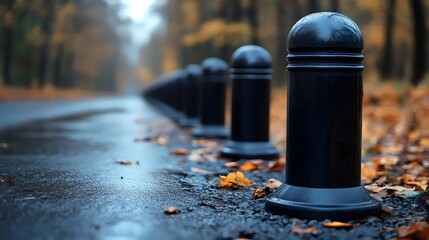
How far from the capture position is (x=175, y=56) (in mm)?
51438

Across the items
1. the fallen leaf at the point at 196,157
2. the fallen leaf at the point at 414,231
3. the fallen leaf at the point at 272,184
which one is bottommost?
the fallen leaf at the point at 196,157

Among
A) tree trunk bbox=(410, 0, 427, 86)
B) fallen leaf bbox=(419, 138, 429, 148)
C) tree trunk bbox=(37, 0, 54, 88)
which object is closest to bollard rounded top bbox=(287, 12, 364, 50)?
fallen leaf bbox=(419, 138, 429, 148)

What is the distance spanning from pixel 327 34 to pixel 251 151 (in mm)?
3304

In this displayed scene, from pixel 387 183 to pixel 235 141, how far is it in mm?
2392

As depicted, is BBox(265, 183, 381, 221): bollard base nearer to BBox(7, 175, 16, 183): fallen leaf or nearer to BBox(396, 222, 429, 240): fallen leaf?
BBox(396, 222, 429, 240): fallen leaf

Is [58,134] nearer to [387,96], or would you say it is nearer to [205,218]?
[205,218]

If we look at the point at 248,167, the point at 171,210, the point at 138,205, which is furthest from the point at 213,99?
the point at 171,210

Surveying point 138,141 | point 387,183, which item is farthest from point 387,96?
point 387,183

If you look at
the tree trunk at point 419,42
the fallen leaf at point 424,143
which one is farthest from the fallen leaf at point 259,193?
the tree trunk at point 419,42

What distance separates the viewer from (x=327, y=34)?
12.5ft

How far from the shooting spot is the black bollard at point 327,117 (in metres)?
3.82

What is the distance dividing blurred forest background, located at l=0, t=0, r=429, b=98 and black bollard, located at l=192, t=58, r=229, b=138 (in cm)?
607

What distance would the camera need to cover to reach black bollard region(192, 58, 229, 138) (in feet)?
31.8

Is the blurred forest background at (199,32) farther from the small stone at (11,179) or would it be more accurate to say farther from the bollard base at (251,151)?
the small stone at (11,179)
